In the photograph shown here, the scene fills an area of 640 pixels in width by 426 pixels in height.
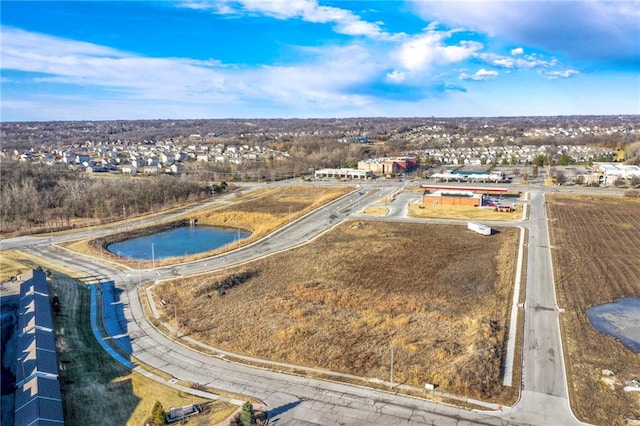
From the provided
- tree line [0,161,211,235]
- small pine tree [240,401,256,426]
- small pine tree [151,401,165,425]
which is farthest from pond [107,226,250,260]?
small pine tree [240,401,256,426]

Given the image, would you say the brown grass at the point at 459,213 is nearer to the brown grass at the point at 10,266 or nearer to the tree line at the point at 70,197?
the tree line at the point at 70,197

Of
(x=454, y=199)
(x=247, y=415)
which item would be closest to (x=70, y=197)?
(x=454, y=199)

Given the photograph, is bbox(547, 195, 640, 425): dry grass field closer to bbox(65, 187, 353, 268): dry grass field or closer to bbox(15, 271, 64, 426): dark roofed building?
bbox(15, 271, 64, 426): dark roofed building

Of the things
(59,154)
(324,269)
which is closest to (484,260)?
(324,269)

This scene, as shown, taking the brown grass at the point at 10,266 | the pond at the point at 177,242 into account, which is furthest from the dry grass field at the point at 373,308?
the brown grass at the point at 10,266

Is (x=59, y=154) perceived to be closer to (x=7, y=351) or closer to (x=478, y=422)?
(x=7, y=351)

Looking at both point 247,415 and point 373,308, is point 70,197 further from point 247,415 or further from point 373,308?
point 247,415
